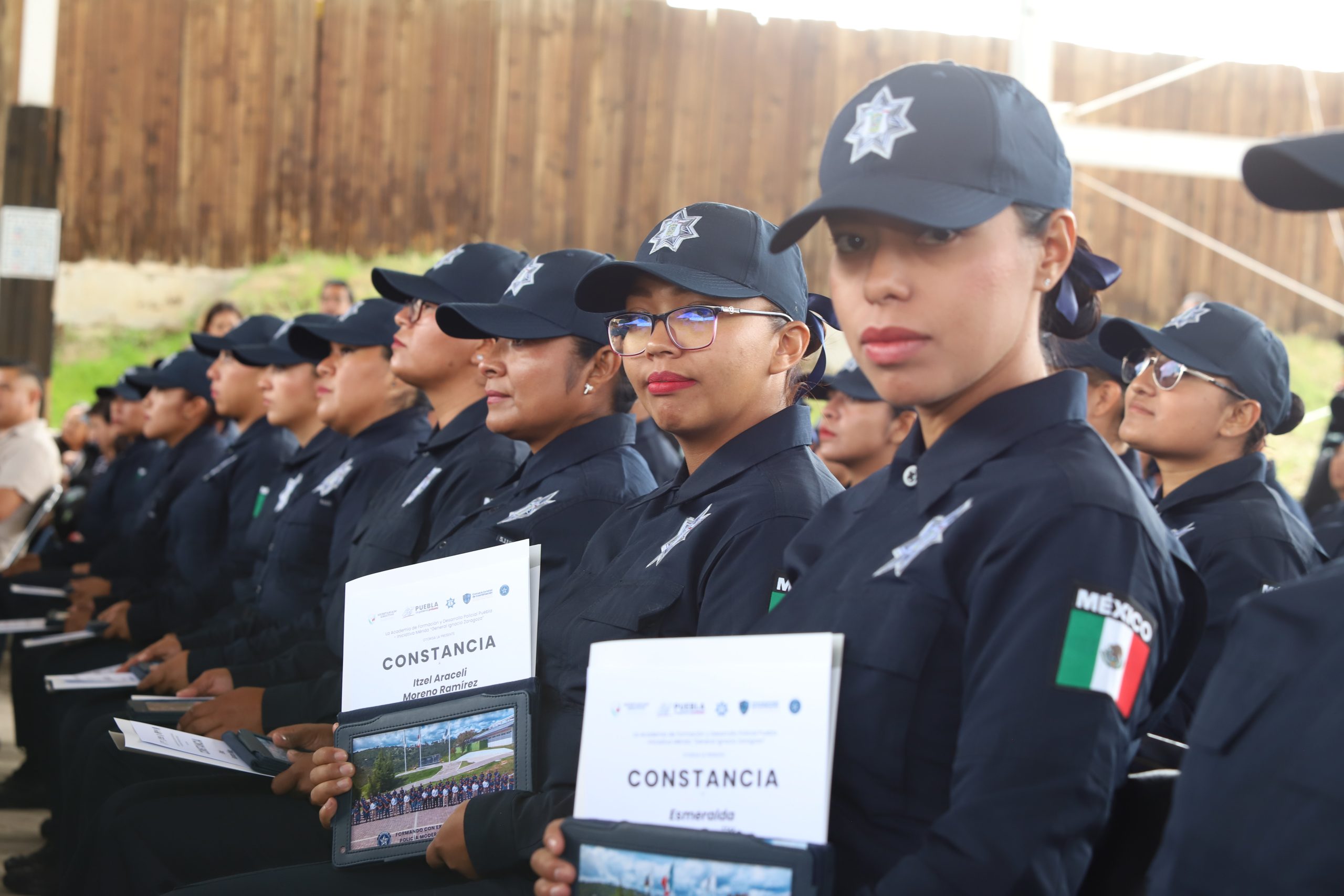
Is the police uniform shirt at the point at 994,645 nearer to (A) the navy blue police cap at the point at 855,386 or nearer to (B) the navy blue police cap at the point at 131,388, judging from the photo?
(A) the navy blue police cap at the point at 855,386

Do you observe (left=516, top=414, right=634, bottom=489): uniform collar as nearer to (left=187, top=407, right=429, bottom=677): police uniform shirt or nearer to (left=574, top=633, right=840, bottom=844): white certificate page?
(left=187, top=407, right=429, bottom=677): police uniform shirt

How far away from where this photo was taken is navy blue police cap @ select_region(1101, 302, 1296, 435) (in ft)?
8.66

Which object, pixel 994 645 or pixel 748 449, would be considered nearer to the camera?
pixel 994 645

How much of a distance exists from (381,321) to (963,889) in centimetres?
288

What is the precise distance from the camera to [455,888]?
171 cm

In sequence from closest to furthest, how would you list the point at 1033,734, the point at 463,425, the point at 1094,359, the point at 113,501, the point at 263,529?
the point at 1033,734
the point at 463,425
the point at 1094,359
the point at 263,529
the point at 113,501

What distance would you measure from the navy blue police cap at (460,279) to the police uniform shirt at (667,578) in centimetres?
114

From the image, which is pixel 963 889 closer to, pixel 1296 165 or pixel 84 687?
pixel 1296 165

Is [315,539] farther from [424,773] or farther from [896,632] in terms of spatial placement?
[896,632]

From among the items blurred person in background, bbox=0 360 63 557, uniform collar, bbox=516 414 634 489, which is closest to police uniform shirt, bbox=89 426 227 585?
blurred person in background, bbox=0 360 63 557

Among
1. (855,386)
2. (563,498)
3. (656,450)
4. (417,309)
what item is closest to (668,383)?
(563,498)

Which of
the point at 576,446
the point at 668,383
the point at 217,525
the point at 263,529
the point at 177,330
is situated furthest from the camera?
the point at 177,330

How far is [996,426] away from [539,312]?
142 centimetres

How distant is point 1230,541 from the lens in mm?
2412
